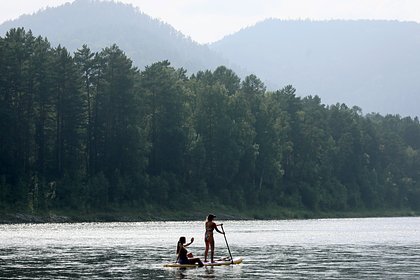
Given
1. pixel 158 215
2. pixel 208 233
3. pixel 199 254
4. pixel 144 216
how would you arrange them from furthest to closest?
pixel 158 215
pixel 144 216
pixel 199 254
pixel 208 233

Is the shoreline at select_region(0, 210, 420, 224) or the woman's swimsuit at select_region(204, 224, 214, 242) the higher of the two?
the shoreline at select_region(0, 210, 420, 224)

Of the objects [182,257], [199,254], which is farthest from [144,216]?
[182,257]

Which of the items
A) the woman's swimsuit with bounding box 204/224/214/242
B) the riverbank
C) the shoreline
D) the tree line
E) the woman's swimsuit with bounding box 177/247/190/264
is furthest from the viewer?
the tree line

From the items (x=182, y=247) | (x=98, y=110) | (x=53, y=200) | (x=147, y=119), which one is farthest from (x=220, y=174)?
(x=182, y=247)

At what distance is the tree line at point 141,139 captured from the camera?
120625mm

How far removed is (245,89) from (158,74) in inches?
1343

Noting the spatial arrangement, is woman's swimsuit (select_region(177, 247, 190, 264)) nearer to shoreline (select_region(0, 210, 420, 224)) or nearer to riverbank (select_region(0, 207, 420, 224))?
riverbank (select_region(0, 207, 420, 224))

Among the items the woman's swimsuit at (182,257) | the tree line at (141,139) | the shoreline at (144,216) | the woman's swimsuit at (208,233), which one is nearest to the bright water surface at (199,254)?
the woman's swimsuit at (182,257)

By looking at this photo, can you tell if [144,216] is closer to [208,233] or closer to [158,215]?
[158,215]

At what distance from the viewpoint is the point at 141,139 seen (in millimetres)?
130625

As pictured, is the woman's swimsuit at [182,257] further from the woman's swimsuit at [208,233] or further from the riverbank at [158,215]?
the riverbank at [158,215]

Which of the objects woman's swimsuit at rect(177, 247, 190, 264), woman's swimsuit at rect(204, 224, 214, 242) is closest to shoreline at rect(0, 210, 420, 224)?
woman's swimsuit at rect(204, 224, 214, 242)

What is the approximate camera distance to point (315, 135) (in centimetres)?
17550

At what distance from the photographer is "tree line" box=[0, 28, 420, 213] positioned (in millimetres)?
120625
